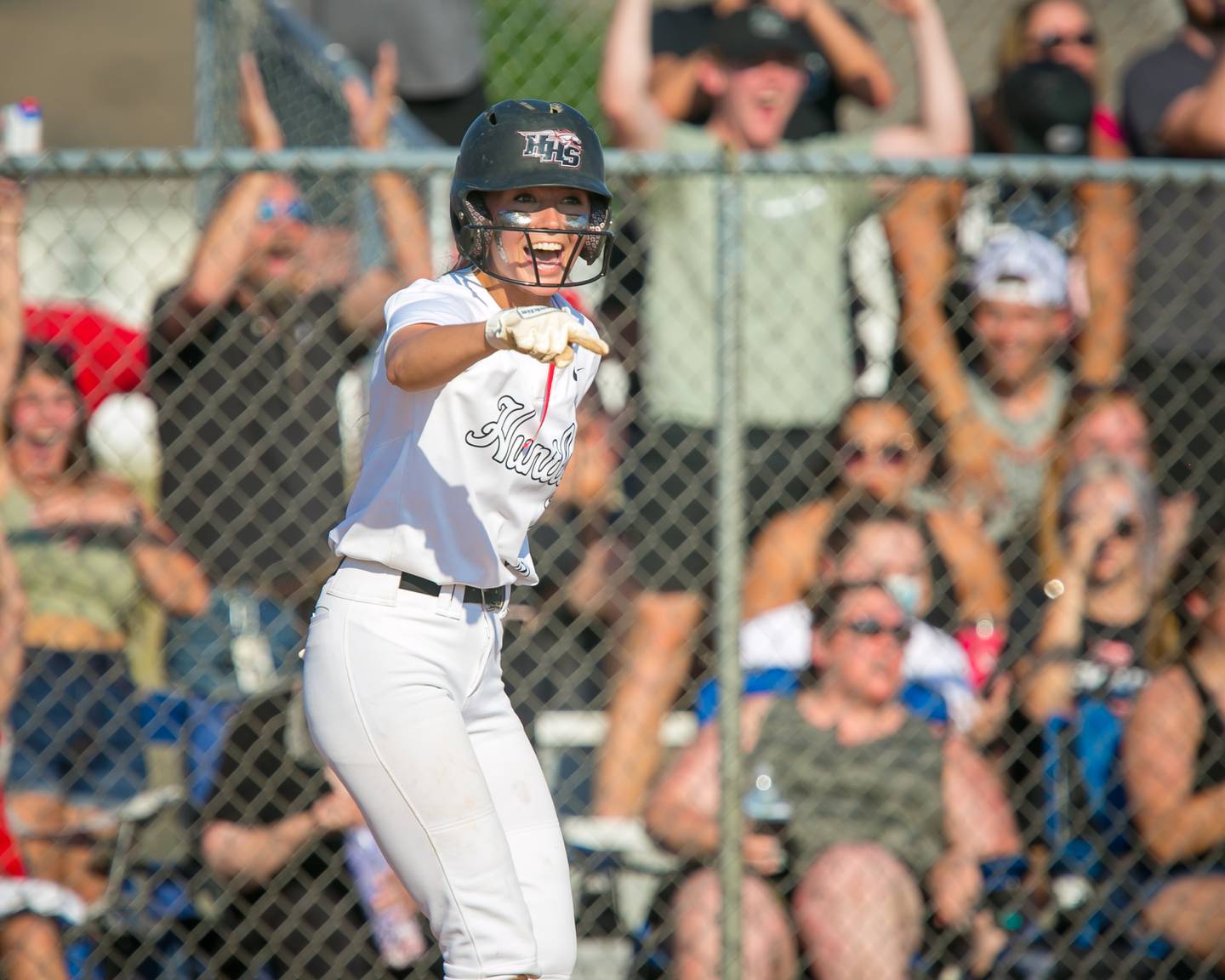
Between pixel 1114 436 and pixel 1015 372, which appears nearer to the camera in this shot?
pixel 1114 436

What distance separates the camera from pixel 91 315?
202 inches

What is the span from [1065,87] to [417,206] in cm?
230

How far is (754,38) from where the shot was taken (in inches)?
204

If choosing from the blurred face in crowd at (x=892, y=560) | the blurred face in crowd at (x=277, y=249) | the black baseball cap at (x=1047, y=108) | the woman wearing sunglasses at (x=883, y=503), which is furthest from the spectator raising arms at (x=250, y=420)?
the black baseball cap at (x=1047, y=108)

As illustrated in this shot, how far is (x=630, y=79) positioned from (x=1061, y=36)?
5.15 feet

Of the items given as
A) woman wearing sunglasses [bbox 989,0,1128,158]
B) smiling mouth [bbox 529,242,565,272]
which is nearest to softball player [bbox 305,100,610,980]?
smiling mouth [bbox 529,242,565,272]

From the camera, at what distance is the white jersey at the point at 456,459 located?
8.89 feet

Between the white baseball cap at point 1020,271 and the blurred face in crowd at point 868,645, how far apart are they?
3.81 feet

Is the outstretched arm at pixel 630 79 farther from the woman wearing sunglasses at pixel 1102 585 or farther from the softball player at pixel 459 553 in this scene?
the softball player at pixel 459 553

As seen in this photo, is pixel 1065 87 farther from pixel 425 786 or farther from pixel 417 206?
pixel 425 786

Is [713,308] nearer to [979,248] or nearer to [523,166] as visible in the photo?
[979,248]

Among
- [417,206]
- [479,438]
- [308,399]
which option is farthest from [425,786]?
[417,206]

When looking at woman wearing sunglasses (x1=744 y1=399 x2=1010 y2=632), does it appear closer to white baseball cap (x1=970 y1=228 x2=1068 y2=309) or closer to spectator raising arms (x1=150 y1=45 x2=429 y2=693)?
white baseball cap (x1=970 y1=228 x2=1068 y2=309)

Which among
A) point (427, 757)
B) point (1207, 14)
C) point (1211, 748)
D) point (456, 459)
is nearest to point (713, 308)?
point (1211, 748)
